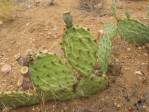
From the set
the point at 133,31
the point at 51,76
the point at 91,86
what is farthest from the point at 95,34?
the point at 51,76

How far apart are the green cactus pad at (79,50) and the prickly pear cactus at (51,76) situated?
10cm

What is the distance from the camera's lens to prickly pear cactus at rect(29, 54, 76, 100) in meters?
3.36

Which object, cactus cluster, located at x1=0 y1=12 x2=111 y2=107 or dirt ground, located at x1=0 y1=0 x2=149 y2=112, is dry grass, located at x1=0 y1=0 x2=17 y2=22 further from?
cactus cluster, located at x1=0 y1=12 x2=111 y2=107

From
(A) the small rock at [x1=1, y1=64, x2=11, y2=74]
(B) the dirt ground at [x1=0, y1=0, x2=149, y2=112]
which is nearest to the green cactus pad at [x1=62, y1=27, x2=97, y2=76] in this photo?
(B) the dirt ground at [x1=0, y1=0, x2=149, y2=112]

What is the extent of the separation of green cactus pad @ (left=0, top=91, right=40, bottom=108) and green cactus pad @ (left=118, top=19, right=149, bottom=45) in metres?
1.03

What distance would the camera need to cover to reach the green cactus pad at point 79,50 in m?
3.48

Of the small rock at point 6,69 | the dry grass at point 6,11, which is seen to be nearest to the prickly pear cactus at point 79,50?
the small rock at point 6,69

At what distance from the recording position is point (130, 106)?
3.61 meters

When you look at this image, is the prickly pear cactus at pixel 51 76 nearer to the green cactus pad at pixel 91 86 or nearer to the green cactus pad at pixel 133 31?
the green cactus pad at pixel 91 86

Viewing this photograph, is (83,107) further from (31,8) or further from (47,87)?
(31,8)

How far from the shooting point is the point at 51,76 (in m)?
3.43

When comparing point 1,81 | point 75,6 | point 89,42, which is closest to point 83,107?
point 89,42

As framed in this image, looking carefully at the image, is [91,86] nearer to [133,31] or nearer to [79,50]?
[79,50]

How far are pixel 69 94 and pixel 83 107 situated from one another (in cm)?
19
